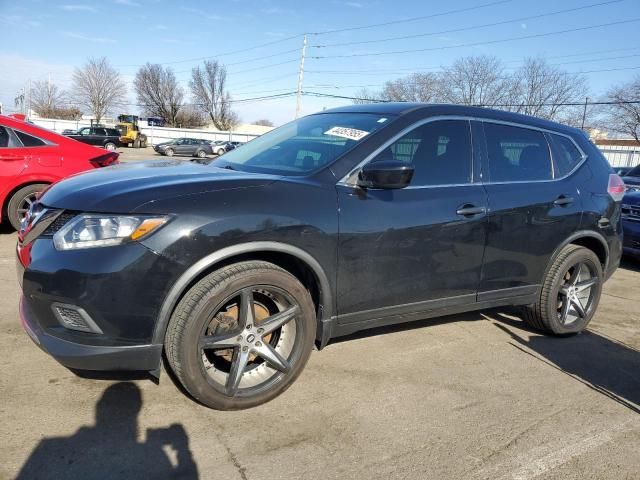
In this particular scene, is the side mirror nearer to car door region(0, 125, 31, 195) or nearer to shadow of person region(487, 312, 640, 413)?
shadow of person region(487, 312, 640, 413)

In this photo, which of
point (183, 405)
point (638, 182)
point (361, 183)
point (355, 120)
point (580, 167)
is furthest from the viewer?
point (638, 182)

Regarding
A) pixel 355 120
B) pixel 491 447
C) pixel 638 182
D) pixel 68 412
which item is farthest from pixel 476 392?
pixel 638 182

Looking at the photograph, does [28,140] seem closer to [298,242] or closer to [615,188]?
[298,242]

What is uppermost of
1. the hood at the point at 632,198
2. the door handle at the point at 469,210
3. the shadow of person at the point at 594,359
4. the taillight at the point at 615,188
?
the taillight at the point at 615,188

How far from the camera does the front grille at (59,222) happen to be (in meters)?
2.54

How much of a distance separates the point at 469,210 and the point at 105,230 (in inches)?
90.0

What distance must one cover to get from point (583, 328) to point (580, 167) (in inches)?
55.8

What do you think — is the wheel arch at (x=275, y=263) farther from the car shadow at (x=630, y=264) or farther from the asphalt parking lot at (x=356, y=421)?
the car shadow at (x=630, y=264)

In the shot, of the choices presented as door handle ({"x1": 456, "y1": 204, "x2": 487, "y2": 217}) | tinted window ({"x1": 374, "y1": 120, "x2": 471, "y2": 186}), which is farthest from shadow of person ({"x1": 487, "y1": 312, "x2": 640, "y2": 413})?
tinted window ({"x1": 374, "y1": 120, "x2": 471, "y2": 186})

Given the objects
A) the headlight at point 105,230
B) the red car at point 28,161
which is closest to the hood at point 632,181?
the red car at point 28,161

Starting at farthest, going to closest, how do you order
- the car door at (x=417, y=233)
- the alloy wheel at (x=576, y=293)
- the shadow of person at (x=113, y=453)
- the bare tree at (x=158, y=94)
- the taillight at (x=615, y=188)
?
the bare tree at (x=158, y=94) < the taillight at (x=615, y=188) < the alloy wheel at (x=576, y=293) < the car door at (x=417, y=233) < the shadow of person at (x=113, y=453)

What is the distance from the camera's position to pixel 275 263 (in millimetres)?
2965

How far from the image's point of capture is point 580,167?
4.28 metres

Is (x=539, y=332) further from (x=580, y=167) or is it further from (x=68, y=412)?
(x=68, y=412)
